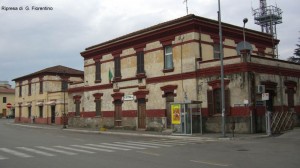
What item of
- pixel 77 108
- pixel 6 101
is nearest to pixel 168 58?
pixel 77 108

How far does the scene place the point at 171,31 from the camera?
3095 centimetres

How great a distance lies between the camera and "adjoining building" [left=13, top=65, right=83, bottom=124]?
52719 mm

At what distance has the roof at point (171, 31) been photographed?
97.1ft

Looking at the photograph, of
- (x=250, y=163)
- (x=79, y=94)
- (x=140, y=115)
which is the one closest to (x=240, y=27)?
(x=140, y=115)

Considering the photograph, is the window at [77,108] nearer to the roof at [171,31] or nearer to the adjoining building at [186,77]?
the adjoining building at [186,77]

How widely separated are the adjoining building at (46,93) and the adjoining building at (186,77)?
13.8 metres

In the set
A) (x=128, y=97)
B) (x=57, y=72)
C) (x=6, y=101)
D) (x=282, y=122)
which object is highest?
(x=57, y=72)

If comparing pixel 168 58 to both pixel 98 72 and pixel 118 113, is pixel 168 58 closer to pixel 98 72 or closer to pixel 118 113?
pixel 118 113

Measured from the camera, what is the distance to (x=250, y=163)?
12.1 metres

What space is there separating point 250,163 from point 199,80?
56.1 ft

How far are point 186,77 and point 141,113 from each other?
21.5ft

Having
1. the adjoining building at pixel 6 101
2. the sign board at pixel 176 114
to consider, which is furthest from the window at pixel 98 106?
the adjoining building at pixel 6 101

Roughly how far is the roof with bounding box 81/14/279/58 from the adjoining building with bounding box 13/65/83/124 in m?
15.7

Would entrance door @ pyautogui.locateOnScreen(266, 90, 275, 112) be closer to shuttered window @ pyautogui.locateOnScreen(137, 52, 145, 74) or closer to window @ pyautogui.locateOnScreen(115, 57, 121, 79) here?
shuttered window @ pyautogui.locateOnScreen(137, 52, 145, 74)
